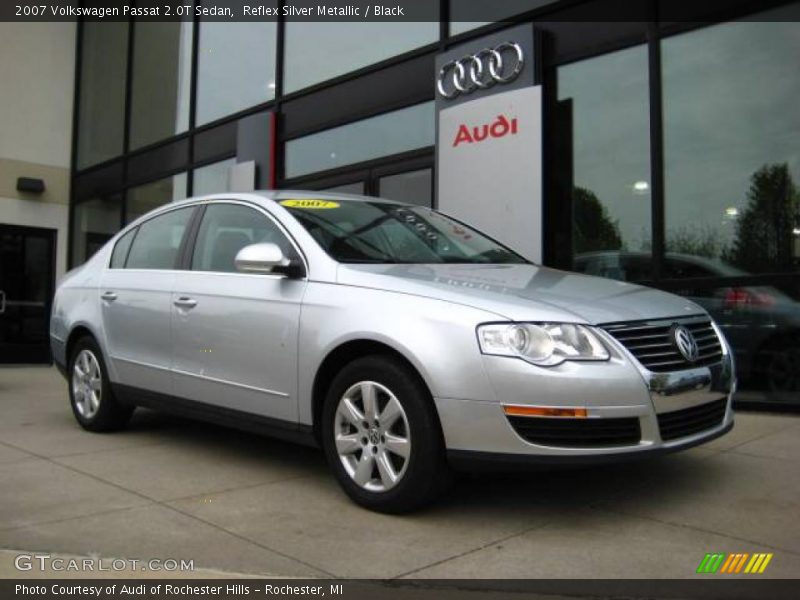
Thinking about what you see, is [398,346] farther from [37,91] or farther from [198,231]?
[37,91]

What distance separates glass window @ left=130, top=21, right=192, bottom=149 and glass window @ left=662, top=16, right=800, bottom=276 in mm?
8439

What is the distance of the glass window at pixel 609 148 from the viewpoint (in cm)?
711

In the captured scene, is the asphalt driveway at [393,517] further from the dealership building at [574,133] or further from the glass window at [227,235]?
the dealership building at [574,133]

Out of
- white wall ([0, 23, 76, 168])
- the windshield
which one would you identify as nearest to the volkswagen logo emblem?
the windshield

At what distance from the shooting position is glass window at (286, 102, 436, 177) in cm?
893

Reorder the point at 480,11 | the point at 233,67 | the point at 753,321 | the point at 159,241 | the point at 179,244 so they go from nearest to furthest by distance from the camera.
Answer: the point at 179,244 → the point at 159,241 → the point at 753,321 → the point at 480,11 → the point at 233,67

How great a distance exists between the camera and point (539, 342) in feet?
11.1

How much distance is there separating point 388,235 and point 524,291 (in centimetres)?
119

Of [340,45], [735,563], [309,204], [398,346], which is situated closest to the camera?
[735,563]

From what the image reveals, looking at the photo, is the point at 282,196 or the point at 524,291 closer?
the point at 524,291

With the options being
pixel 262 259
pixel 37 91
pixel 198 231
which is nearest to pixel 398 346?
pixel 262 259

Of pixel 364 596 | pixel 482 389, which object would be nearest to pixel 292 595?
pixel 364 596

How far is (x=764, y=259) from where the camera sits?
6363 mm

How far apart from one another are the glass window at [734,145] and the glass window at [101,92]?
10753 millimetres
